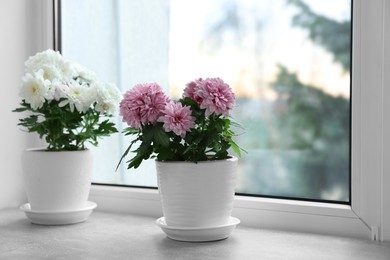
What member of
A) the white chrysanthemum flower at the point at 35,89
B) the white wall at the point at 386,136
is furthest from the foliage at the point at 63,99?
the white wall at the point at 386,136

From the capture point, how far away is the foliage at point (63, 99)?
1.50 meters

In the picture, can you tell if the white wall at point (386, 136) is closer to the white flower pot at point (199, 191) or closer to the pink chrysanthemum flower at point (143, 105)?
the white flower pot at point (199, 191)

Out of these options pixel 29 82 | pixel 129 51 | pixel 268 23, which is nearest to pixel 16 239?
pixel 29 82

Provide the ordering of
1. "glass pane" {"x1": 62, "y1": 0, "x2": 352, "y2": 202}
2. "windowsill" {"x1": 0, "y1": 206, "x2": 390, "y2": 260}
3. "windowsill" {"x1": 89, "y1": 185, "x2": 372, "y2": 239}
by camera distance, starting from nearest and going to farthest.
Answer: "windowsill" {"x1": 0, "y1": 206, "x2": 390, "y2": 260} < "windowsill" {"x1": 89, "y1": 185, "x2": 372, "y2": 239} < "glass pane" {"x1": 62, "y1": 0, "x2": 352, "y2": 202}

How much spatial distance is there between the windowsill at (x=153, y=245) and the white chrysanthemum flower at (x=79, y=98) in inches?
12.3

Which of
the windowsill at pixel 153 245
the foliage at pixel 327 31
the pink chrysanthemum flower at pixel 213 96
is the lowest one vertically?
the windowsill at pixel 153 245

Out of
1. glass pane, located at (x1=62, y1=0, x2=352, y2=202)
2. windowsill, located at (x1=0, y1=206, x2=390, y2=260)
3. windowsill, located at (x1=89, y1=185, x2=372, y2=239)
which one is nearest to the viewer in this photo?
windowsill, located at (x1=0, y1=206, x2=390, y2=260)

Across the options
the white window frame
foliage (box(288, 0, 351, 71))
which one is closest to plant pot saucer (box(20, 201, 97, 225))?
the white window frame

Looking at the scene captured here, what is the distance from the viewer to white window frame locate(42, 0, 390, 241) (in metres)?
1.33

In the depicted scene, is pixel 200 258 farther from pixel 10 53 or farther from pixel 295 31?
pixel 10 53

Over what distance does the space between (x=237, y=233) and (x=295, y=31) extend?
1.79 ft

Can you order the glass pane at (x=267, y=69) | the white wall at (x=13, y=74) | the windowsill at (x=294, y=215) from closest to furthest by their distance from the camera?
1. the windowsill at (x=294, y=215)
2. the glass pane at (x=267, y=69)
3. the white wall at (x=13, y=74)

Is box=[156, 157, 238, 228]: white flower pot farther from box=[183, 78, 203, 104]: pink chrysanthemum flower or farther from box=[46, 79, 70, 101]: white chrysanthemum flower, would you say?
box=[46, 79, 70, 101]: white chrysanthemum flower

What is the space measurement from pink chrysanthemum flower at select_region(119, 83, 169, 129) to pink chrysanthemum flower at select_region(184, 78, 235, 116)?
0.26 ft
